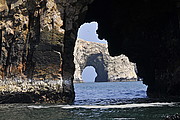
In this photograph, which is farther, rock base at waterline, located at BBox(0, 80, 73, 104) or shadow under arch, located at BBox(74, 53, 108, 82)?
shadow under arch, located at BBox(74, 53, 108, 82)

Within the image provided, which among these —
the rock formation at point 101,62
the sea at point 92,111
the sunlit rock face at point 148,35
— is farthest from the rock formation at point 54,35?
the rock formation at point 101,62

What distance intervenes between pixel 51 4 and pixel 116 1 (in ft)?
30.4

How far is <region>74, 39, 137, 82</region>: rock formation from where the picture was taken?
129000mm

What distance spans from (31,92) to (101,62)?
11212 cm

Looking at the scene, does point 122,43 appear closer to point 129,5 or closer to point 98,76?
point 129,5

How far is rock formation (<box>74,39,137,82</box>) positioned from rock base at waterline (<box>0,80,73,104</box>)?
99177 mm

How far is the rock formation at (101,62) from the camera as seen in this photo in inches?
5079

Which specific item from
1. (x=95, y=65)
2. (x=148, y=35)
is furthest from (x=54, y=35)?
(x=95, y=65)

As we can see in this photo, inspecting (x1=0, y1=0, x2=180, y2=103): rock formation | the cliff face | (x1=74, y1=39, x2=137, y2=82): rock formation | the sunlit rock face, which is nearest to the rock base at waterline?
the cliff face

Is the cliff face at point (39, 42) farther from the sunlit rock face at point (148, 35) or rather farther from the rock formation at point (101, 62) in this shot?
the rock formation at point (101, 62)

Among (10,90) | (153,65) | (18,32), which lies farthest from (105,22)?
(10,90)

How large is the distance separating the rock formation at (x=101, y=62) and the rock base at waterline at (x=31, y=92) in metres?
99.2

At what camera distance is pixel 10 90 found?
81.7ft

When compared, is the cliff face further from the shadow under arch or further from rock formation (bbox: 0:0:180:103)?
the shadow under arch
